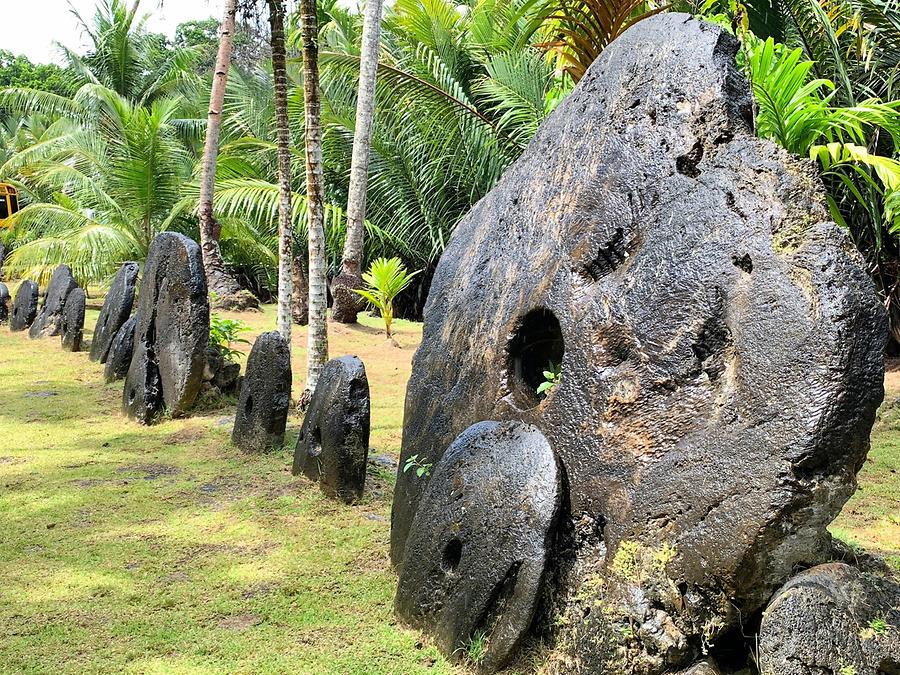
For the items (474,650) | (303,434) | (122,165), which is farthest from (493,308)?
A: (122,165)

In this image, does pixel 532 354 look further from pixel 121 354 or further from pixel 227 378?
pixel 121 354

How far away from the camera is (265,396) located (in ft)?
22.3

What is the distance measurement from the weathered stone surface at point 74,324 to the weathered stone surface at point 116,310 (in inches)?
33.3

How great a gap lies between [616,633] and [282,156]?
7663 mm

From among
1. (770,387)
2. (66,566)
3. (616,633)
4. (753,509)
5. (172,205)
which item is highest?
(172,205)

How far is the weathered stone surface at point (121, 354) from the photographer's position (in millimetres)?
9469

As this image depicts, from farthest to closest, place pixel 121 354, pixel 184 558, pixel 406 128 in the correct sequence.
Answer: pixel 406 128 → pixel 121 354 → pixel 184 558

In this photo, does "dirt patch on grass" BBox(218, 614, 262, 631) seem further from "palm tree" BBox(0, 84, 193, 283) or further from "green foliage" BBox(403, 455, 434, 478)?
"palm tree" BBox(0, 84, 193, 283)

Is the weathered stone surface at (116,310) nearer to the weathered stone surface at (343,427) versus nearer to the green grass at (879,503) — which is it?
the weathered stone surface at (343,427)

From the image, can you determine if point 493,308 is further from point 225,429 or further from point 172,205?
point 172,205

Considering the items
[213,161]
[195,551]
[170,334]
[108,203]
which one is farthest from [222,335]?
[108,203]

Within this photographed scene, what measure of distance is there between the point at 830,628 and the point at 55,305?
1280 centimetres

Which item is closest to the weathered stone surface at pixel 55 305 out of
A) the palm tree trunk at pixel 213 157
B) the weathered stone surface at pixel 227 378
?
the palm tree trunk at pixel 213 157

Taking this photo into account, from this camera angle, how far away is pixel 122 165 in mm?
14031
